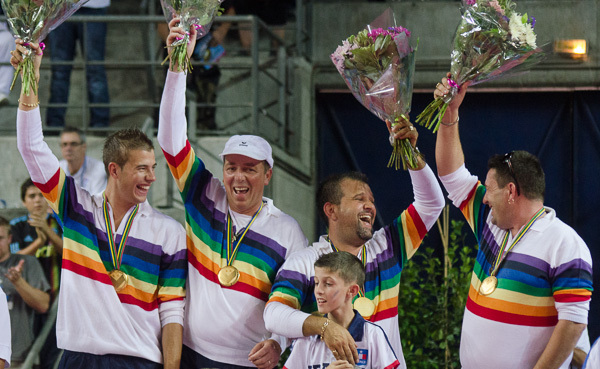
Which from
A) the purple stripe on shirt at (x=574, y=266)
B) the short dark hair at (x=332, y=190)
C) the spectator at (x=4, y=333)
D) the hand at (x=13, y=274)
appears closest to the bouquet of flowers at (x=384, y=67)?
the short dark hair at (x=332, y=190)

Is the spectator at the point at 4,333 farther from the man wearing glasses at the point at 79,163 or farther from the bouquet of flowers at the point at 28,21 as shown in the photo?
the man wearing glasses at the point at 79,163

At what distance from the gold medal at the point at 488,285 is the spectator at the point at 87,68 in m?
3.89

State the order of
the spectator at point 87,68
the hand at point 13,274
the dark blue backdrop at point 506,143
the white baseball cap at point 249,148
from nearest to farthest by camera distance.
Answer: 1. the white baseball cap at point 249,148
2. the hand at point 13,274
3. the spectator at point 87,68
4. the dark blue backdrop at point 506,143

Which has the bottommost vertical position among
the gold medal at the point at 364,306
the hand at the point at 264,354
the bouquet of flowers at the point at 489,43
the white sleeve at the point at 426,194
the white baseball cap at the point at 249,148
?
the hand at the point at 264,354

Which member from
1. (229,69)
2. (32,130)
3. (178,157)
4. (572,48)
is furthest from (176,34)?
(572,48)

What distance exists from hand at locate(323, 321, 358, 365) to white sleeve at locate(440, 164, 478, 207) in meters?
1.00

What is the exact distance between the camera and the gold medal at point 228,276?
3.90 m

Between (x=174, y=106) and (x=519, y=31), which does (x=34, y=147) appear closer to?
(x=174, y=106)

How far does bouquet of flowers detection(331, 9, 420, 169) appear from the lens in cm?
377

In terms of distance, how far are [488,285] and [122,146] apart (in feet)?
5.47

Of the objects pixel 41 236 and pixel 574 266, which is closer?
pixel 574 266

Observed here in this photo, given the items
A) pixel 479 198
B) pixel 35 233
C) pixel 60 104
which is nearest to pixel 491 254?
pixel 479 198

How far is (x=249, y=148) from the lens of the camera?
403cm

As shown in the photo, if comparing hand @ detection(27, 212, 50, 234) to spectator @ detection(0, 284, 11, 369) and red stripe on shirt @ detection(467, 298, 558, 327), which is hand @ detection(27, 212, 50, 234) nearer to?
spectator @ detection(0, 284, 11, 369)
